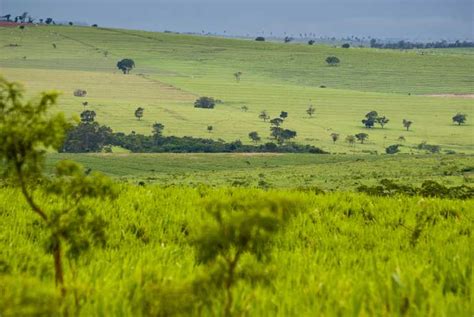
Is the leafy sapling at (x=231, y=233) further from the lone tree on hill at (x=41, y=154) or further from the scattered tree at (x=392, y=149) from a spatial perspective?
the scattered tree at (x=392, y=149)

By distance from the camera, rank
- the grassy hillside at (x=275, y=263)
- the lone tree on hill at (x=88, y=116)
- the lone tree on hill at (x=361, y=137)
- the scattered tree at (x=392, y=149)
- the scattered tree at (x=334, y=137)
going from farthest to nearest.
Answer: the lone tree on hill at (x=361, y=137)
the scattered tree at (x=334, y=137)
the lone tree on hill at (x=88, y=116)
the scattered tree at (x=392, y=149)
the grassy hillside at (x=275, y=263)

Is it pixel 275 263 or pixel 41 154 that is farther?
pixel 275 263

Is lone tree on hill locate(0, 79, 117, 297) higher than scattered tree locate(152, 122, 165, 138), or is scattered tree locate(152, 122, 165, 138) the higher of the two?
lone tree on hill locate(0, 79, 117, 297)

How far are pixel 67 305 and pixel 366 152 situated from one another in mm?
169746

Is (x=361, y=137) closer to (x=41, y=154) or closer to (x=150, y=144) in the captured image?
(x=150, y=144)

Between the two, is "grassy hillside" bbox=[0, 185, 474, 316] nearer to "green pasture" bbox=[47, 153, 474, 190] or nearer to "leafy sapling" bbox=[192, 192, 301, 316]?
"leafy sapling" bbox=[192, 192, 301, 316]

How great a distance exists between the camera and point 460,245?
8125mm

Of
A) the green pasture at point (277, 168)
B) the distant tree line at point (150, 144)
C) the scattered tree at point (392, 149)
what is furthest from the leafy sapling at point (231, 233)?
the scattered tree at point (392, 149)

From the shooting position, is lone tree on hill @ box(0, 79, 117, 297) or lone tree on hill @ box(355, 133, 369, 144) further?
lone tree on hill @ box(355, 133, 369, 144)

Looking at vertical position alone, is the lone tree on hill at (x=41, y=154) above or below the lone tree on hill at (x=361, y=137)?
above

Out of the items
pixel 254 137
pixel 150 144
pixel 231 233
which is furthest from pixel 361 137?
pixel 231 233

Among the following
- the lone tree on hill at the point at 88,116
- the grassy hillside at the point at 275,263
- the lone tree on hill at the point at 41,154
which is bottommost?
the lone tree on hill at the point at 88,116

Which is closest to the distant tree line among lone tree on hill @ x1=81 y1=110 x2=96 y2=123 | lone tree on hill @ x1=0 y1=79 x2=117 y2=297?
lone tree on hill @ x1=81 y1=110 x2=96 y2=123

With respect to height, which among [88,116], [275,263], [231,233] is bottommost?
[88,116]
